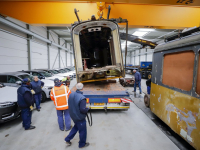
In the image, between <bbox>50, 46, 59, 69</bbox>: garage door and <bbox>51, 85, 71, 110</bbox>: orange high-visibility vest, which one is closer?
<bbox>51, 85, 71, 110</bbox>: orange high-visibility vest

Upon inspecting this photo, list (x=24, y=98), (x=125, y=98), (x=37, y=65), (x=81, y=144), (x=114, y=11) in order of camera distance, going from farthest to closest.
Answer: (x=37, y=65) → (x=114, y=11) → (x=125, y=98) → (x=24, y=98) → (x=81, y=144)

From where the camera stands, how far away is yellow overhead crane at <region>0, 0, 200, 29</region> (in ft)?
12.8

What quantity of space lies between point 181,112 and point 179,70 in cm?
97

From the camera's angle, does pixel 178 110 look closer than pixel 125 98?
Yes

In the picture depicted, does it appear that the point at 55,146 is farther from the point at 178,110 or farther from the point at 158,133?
the point at 178,110

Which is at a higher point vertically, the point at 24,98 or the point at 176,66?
the point at 176,66

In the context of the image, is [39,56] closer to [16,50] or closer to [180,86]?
[16,50]

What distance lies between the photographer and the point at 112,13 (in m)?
4.32

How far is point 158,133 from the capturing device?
2857 mm

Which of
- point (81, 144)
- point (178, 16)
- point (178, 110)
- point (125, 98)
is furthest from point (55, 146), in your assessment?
point (178, 16)

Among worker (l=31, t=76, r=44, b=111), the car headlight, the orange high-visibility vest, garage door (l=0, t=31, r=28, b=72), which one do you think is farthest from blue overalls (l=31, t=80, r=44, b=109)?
garage door (l=0, t=31, r=28, b=72)

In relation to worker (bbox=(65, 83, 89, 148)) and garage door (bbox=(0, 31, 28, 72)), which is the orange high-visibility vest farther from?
garage door (bbox=(0, 31, 28, 72))

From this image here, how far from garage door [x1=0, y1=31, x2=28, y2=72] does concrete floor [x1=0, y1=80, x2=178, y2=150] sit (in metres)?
6.17

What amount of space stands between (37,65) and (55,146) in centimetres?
1108
